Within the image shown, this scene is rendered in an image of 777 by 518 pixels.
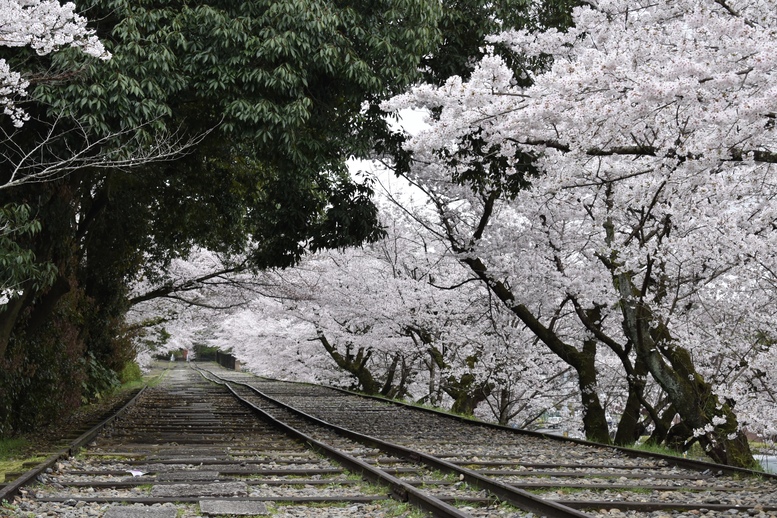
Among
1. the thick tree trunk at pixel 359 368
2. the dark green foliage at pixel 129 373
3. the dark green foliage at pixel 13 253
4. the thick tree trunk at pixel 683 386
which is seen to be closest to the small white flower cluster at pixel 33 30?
the dark green foliage at pixel 13 253

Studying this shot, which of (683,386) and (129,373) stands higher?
(129,373)

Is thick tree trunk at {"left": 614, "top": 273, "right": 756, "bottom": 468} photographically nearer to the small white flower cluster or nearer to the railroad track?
the railroad track

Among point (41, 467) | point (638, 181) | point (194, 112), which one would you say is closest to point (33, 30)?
point (41, 467)

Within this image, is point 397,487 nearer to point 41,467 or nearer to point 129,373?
point 41,467

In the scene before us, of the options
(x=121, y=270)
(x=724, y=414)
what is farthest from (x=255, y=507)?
(x=121, y=270)

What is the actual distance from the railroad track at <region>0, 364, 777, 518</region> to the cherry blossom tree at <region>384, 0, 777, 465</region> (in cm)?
213

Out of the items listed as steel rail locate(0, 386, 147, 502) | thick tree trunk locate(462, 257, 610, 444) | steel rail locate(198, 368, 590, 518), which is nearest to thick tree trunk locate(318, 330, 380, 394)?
thick tree trunk locate(462, 257, 610, 444)

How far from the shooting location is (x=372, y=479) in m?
7.50

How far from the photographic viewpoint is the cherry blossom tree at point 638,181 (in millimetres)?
6363

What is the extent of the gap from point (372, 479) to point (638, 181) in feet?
17.3

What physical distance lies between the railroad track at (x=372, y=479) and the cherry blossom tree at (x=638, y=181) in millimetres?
2126

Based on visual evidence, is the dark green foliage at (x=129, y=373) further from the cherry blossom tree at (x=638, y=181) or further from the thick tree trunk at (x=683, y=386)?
the thick tree trunk at (x=683, y=386)

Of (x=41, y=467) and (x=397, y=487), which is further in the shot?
(x=41, y=467)

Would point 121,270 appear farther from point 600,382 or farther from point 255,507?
point 255,507
